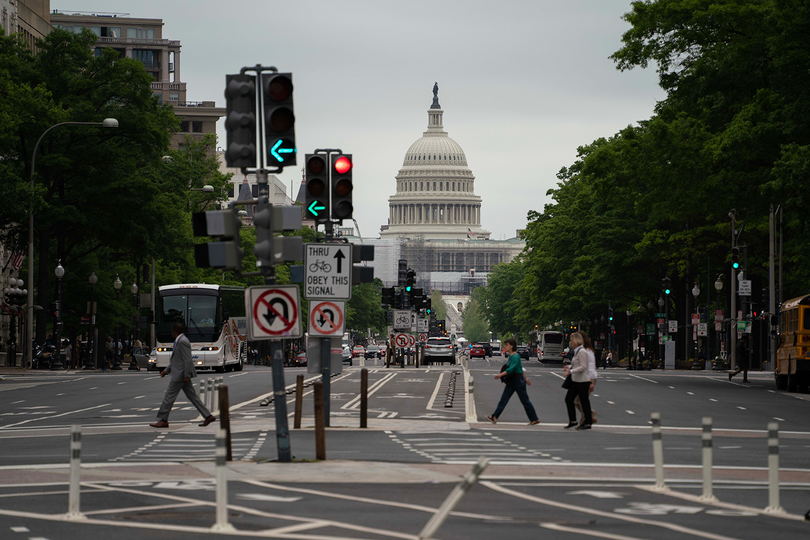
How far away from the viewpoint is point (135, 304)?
266 ft

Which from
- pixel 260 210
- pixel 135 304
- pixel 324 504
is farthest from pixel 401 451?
pixel 135 304

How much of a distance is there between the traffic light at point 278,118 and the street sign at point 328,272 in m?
5.13

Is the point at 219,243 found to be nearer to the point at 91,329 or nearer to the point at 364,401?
the point at 364,401

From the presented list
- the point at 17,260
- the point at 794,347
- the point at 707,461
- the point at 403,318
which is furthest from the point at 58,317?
the point at 707,461

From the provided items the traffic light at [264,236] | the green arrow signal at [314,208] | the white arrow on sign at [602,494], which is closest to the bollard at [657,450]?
the white arrow on sign at [602,494]

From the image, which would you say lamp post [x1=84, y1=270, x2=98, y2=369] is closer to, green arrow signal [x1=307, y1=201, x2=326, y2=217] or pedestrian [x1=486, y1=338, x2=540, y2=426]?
pedestrian [x1=486, y1=338, x2=540, y2=426]

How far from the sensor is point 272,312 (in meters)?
17.1

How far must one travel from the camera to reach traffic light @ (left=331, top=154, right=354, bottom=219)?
69.3 feet

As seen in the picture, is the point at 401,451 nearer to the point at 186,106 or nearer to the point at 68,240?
the point at 68,240

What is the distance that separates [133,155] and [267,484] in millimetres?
49720

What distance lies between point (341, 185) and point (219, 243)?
18.0 feet

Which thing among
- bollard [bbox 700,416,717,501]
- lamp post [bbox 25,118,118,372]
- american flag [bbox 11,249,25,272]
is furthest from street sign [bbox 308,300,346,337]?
american flag [bbox 11,249,25,272]

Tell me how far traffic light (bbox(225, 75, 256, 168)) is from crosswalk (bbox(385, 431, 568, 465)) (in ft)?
15.4

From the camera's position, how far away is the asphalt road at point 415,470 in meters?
12.0
